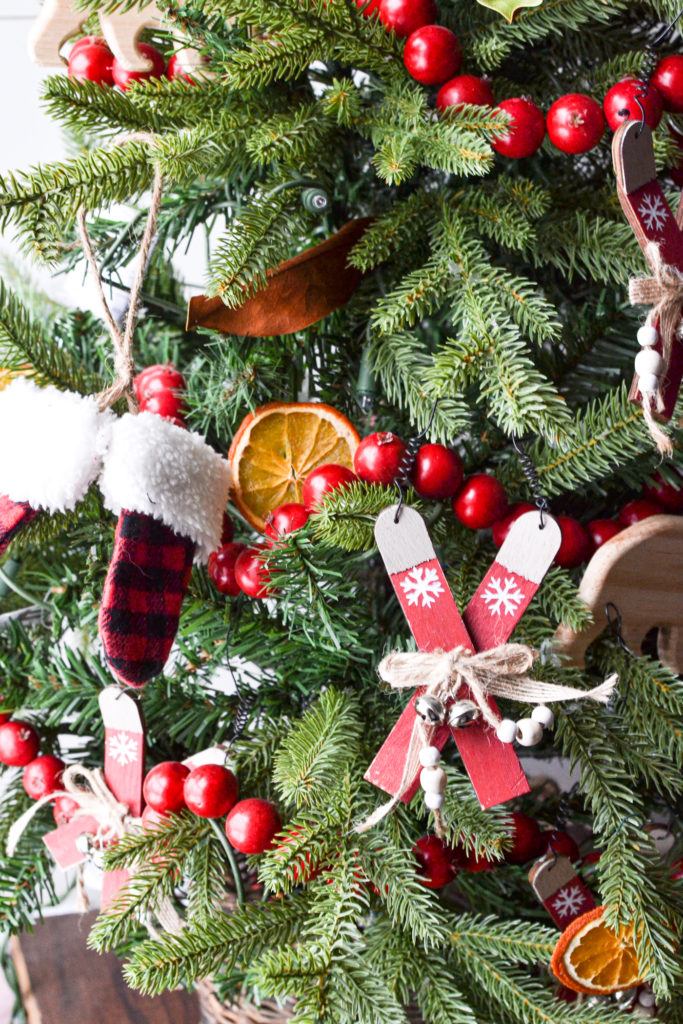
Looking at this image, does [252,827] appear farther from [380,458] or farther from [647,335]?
[647,335]

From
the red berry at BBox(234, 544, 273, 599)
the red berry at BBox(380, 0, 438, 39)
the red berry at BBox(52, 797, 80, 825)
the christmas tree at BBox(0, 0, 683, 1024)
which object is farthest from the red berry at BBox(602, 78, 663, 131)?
the red berry at BBox(52, 797, 80, 825)

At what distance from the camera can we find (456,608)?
488 mm

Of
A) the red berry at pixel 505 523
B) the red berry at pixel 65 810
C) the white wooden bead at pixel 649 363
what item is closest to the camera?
the white wooden bead at pixel 649 363

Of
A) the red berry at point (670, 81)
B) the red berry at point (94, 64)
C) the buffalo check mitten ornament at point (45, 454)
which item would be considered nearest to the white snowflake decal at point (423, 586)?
the buffalo check mitten ornament at point (45, 454)

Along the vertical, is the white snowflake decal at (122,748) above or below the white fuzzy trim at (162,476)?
below

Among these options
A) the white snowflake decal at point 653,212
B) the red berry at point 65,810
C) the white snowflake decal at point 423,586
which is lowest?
the red berry at point 65,810

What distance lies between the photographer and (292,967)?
475 millimetres

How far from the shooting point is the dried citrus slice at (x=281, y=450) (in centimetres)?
59

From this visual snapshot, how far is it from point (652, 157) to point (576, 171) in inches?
8.1

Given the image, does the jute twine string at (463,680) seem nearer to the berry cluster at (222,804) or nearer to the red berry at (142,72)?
the berry cluster at (222,804)

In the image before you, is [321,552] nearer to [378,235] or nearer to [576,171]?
[378,235]

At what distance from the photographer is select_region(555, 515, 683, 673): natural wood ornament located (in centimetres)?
55

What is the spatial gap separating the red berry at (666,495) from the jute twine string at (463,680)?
18 centimetres

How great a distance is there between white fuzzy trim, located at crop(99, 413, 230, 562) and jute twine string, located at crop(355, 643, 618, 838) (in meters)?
0.16
